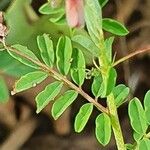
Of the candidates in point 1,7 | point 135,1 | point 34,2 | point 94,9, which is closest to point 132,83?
point 135,1

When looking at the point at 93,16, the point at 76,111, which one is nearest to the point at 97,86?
the point at 93,16

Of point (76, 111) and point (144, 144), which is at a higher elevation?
point (144, 144)

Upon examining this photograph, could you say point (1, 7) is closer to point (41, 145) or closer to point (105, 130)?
point (105, 130)

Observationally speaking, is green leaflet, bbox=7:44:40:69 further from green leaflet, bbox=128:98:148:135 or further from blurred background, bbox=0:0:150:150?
blurred background, bbox=0:0:150:150

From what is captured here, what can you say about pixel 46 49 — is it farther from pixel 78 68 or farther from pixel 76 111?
pixel 76 111

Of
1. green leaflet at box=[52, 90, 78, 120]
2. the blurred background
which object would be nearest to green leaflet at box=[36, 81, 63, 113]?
green leaflet at box=[52, 90, 78, 120]

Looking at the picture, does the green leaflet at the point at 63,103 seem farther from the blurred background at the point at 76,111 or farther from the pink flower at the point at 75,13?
the blurred background at the point at 76,111

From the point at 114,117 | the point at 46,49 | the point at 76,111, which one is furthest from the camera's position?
the point at 76,111
